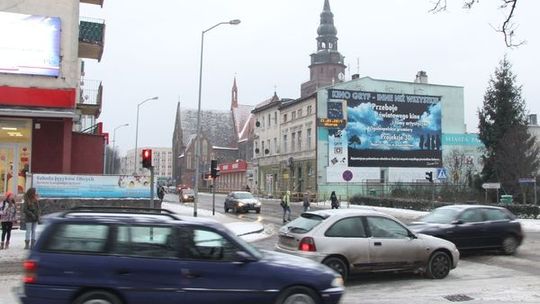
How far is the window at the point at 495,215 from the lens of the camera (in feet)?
54.9

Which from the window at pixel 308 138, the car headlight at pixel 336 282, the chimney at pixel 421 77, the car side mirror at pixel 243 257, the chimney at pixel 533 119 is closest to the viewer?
the car side mirror at pixel 243 257

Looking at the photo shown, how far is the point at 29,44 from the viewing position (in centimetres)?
2544

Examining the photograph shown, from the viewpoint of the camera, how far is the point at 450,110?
6625 cm

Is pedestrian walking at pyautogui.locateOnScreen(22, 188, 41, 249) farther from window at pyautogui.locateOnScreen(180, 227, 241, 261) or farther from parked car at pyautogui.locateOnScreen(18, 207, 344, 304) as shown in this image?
window at pyautogui.locateOnScreen(180, 227, 241, 261)

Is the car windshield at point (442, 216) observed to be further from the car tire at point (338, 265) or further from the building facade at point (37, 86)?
the building facade at point (37, 86)

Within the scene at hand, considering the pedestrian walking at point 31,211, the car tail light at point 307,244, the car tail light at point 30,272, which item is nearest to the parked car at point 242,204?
the pedestrian walking at point 31,211

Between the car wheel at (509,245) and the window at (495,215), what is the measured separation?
586 millimetres

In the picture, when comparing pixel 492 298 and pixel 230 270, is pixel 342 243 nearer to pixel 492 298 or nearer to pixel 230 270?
pixel 492 298

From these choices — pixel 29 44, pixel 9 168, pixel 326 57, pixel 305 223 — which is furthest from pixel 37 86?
pixel 326 57

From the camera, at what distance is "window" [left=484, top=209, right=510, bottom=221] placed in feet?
54.9

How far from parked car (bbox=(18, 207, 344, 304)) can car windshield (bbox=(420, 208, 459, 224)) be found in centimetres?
895

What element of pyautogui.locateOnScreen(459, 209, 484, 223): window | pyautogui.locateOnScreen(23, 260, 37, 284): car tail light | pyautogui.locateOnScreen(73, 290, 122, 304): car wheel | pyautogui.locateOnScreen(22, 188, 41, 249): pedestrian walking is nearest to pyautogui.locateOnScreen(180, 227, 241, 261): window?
pyautogui.locateOnScreen(73, 290, 122, 304): car wheel

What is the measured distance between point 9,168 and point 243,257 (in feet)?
69.4

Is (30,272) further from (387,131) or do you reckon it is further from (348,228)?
(387,131)
